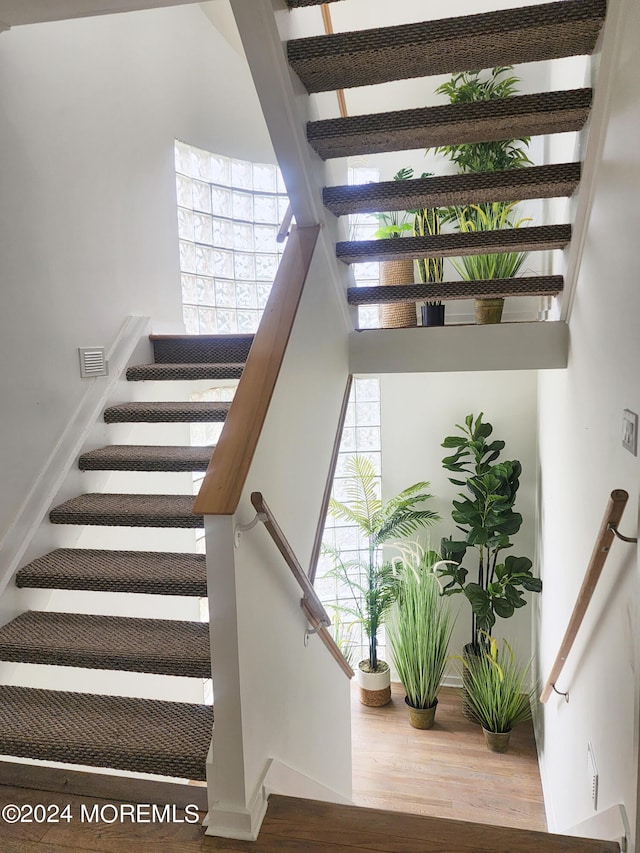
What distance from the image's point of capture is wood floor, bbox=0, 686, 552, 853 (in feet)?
5.31

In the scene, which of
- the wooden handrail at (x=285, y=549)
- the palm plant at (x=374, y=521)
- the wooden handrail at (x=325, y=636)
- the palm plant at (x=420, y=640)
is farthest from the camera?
the palm plant at (x=374, y=521)

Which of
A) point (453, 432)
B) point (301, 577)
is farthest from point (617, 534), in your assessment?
point (453, 432)

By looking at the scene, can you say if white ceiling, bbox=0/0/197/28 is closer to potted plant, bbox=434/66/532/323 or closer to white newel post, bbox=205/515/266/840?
white newel post, bbox=205/515/266/840

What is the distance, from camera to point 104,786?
181cm

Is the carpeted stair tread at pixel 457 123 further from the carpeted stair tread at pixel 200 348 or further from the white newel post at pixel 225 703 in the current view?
the white newel post at pixel 225 703

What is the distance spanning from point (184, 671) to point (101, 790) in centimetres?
40

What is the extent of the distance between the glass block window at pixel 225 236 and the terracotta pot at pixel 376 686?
2798 millimetres

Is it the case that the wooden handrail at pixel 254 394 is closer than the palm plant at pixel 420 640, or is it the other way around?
the wooden handrail at pixel 254 394

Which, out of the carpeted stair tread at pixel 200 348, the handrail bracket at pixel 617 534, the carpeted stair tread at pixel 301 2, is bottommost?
the handrail bracket at pixel 617 534

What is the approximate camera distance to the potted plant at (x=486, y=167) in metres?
3.45

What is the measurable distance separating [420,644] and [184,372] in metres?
2.57

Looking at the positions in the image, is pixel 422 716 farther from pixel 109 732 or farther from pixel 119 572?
pixel 109 732

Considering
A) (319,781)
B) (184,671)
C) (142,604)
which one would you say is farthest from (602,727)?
(142,604)

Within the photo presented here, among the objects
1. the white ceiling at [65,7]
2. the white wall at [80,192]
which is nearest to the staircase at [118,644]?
the white wall at [80,192]
